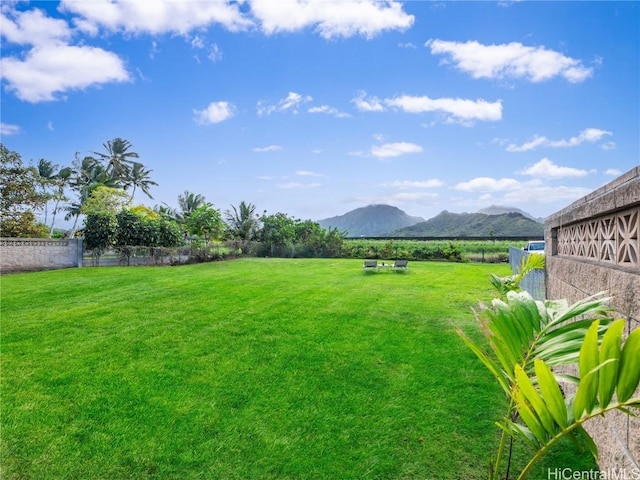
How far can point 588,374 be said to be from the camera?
934 mm

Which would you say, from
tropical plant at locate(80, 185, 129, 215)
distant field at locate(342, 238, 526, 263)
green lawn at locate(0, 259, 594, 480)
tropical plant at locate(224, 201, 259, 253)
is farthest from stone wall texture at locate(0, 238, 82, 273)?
distant field at locate(342, 238, 526, 263)

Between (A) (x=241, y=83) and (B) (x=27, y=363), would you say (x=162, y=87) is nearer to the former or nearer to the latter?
(A) (x=241, y=83)

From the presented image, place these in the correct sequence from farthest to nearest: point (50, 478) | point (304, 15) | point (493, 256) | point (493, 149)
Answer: point (493, 256)
point (493, 149)
point (304, 15)
point (50, 478)

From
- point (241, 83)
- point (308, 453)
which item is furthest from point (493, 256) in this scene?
point (308, 453)

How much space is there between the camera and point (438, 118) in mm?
16500

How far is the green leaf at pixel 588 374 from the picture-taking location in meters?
0.94

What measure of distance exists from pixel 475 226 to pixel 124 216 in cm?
5757

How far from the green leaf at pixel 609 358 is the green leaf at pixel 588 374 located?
0.05 ft

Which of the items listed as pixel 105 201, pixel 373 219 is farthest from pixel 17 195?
pixel 373 219

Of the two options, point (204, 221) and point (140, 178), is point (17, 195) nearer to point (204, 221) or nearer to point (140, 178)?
point (204, 221)

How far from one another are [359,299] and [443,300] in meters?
2.09

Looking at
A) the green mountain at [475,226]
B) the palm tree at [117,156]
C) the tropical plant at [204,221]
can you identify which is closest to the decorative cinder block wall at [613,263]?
the tropical plant at [204,221]

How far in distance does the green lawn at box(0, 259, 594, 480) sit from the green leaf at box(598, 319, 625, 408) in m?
2.00

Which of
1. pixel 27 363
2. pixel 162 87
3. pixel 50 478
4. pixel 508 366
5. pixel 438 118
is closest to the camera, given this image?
pixel 508 366
